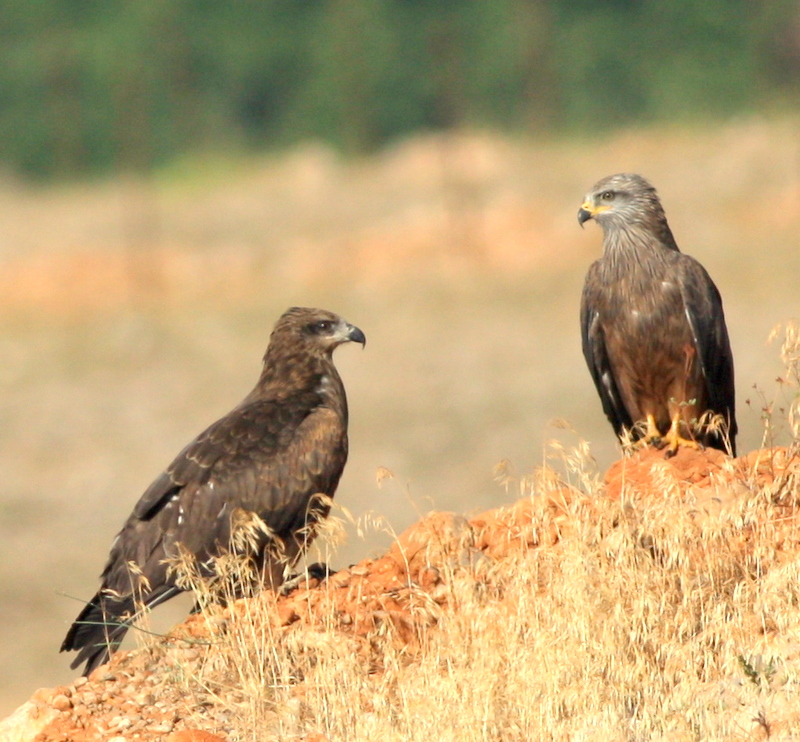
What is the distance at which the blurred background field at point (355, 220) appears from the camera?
954 inches

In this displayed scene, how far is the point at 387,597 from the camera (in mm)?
7082

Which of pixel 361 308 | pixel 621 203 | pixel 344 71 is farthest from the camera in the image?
pixel 344 71

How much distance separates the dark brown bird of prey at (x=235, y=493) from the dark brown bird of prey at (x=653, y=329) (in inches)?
61.9

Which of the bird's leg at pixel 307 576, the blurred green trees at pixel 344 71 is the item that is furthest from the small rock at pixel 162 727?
the blurred green trees at pixel 344 71

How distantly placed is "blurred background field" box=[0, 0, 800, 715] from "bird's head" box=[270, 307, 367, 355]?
2.10 metres

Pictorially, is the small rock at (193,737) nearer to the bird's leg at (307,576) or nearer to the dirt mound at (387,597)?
the dirt mound at (387,597)

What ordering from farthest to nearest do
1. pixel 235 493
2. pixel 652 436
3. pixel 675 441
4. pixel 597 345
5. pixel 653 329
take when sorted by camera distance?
pixel 597 345 → pixel 652 436 → pixel 653 329 → pixel 675 441 → pixel 235 493

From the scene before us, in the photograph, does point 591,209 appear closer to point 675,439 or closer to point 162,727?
point 675,439

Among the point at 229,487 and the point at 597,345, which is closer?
the point at 229,487

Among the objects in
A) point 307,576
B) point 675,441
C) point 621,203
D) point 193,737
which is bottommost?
point 193,737

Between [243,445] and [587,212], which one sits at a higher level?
[587,212]

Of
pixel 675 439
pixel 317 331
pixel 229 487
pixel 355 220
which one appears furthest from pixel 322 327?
pixel 355 220

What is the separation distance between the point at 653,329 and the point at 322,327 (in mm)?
1867

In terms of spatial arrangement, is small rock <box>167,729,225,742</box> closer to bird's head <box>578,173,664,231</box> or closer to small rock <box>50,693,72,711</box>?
small rock <box>50,693,72,711</box>
